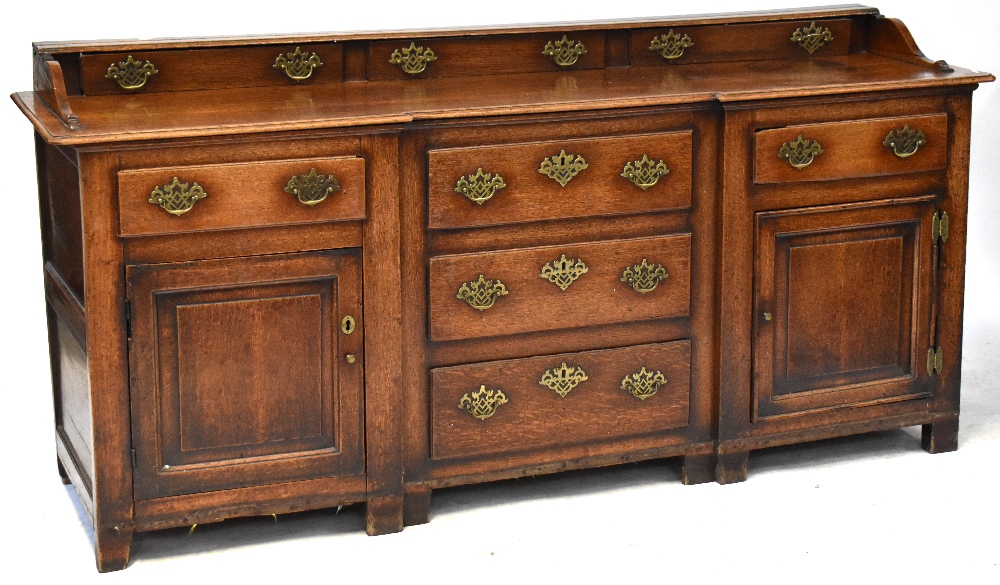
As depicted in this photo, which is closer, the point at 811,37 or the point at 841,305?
the point at 841,305

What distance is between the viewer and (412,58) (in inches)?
172

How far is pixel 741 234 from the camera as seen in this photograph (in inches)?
167

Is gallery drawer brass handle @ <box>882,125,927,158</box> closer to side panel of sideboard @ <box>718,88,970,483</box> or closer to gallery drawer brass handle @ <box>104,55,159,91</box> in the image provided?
side panel of sideboard @ <box>718,88,970,483</box>

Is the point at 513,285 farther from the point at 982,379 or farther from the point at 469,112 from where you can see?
the point at 982,379

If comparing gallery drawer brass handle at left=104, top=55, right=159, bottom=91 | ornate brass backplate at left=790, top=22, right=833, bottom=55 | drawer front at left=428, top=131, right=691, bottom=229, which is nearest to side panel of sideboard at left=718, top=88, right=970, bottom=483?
drawer front at left=428, top=131, right=691, bottom=229

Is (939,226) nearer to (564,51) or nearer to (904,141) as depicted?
(904,141)

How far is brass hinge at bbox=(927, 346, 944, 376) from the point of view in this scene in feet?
14.8

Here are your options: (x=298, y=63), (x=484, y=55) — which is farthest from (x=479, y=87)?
(x=298, y=63)

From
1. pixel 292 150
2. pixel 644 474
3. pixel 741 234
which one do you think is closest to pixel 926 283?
pixel 741 234

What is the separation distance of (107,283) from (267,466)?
0.54 m

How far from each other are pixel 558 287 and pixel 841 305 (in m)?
0.72

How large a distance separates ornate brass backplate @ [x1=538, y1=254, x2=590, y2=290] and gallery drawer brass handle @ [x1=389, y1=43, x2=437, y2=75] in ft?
2.00

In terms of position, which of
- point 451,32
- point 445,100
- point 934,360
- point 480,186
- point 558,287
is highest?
point 451,32

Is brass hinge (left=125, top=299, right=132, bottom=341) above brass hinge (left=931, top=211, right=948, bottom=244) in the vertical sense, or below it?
below
